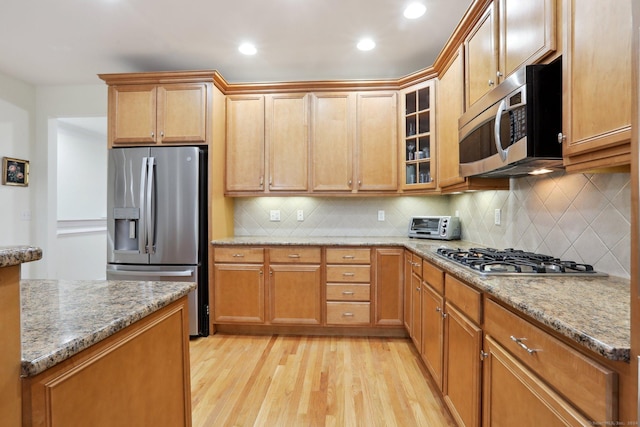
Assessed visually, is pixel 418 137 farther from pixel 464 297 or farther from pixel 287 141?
pixel 464 297

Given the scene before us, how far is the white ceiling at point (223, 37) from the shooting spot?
2.33m

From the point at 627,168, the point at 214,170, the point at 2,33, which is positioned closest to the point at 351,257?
the point at 214,170

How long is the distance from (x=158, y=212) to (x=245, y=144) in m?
1.03

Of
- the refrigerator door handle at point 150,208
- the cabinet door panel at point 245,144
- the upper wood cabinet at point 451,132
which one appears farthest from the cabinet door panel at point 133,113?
the upper wood cabinet at point 451,132

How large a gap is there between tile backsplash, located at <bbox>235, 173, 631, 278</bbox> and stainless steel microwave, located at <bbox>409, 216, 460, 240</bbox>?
0.10 m

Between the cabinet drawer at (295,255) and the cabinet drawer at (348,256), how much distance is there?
12 cm

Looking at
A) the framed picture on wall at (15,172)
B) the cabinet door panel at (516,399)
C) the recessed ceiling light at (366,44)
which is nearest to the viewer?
the cabinet door panel at (516,399)

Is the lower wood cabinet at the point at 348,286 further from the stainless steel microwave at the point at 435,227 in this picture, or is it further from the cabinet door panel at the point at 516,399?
the cabinet door panel at the point at 516,399

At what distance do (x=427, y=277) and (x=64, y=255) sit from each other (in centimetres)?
487

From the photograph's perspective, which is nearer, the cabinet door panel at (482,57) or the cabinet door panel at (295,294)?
the cabinet door panel at (482,57)

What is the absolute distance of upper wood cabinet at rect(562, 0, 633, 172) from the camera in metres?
1.00

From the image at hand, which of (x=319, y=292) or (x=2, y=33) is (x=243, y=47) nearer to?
(x=2, y=33)

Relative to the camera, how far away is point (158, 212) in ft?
9.53

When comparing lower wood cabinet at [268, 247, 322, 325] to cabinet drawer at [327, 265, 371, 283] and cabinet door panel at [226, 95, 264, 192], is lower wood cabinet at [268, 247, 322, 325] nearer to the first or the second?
cabinet drawer at [327, 265, 371, 283]
